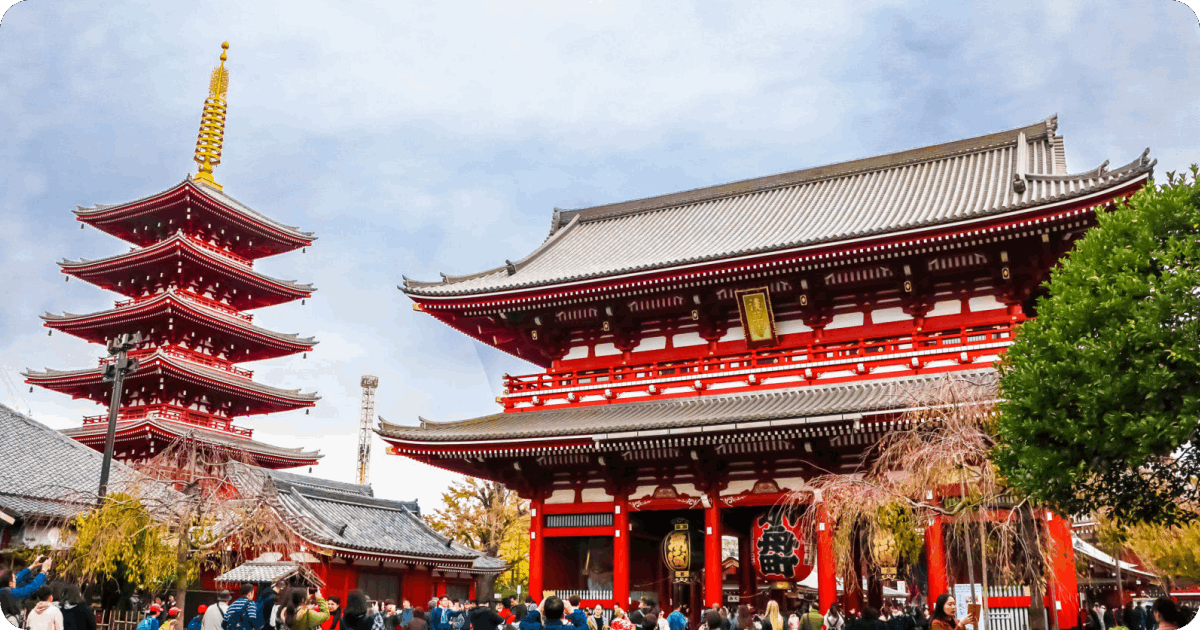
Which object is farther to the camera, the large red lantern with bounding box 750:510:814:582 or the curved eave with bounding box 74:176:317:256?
the curved eave with bounding box 74:176:317:256

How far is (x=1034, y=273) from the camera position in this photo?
1839cm

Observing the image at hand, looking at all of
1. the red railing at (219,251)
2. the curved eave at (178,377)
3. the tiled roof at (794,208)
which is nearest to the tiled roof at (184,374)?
the curved eave at (178,377)

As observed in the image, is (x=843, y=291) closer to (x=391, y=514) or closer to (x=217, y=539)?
(x=217, y=539)

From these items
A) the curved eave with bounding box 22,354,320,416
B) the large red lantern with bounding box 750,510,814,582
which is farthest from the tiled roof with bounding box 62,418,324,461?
the large red lantern with bounding box 750,510,814,582

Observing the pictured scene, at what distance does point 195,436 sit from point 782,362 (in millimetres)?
24308

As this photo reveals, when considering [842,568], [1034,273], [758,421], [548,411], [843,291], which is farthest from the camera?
[548,411]

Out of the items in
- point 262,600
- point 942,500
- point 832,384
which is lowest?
point 262,600

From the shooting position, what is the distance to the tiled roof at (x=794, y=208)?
21.3m

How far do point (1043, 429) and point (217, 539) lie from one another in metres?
15.8

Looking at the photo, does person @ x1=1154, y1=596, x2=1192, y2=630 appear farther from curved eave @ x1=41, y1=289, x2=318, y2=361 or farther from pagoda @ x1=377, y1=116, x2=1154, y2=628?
curved eave @ x1=41, y1=289, x2=318, y2=361

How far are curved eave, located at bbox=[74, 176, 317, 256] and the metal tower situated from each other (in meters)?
14.5

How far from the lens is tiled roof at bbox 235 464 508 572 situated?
2547 centimetres

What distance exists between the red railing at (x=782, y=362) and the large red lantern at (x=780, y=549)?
3.16 meters

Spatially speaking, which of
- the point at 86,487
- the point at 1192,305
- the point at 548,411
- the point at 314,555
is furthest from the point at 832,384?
the point at 86,487
